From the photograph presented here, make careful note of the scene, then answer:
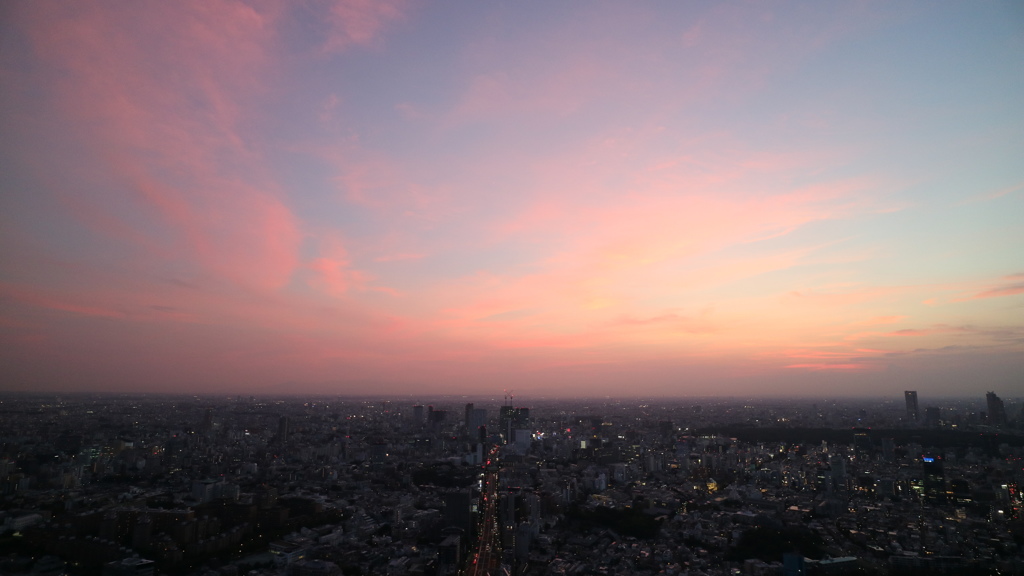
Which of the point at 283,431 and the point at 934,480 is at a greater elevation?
the point at 934,480

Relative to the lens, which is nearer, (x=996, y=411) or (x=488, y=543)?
(x=488, y=543)

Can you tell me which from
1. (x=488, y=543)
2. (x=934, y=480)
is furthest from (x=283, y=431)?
(x=934, y=480)

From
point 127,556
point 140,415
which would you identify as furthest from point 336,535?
point 140,415

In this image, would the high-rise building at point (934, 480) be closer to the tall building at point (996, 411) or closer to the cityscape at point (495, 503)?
the cityscape at point (495, 503)

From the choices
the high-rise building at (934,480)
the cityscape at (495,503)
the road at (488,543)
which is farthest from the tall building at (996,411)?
the road at (488,543)

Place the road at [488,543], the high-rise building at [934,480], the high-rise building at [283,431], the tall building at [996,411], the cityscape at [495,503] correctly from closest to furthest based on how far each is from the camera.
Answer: the cityscape at [495,503]
the road at [488,543]
the high-rise building at [934,480]
the high-rise building at [283,431]
the tall building at [996,411]

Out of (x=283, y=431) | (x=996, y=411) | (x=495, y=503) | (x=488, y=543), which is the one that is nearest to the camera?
(x=488, y=543)

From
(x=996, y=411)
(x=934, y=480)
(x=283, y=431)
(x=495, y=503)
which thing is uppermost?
(x=996, y=411)

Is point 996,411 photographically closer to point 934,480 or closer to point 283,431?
point 934,480

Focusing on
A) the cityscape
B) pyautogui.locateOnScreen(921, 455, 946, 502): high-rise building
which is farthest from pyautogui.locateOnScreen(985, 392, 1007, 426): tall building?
pyautogui.locateOnScreen(921, 455, 946, 502): high-rise building
